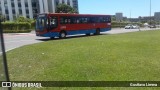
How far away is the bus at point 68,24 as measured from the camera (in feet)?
82.3

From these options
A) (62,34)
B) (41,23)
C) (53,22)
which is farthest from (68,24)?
(41,23)

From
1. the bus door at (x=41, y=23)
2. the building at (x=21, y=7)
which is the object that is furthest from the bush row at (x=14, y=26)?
the building at (x=21, y=7)

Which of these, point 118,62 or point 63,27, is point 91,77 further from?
point 63,27

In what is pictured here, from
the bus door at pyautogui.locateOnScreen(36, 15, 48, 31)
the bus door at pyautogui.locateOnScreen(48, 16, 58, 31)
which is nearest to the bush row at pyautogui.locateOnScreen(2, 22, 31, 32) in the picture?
the bus door at pyautogui.locateOnScreen(36, 15, 48, 31)

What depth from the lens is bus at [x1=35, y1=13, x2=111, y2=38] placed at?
25.1 m

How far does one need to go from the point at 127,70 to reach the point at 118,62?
4.51ft

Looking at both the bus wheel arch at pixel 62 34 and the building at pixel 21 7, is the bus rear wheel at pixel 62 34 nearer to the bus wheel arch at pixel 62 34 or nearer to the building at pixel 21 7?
the bus wheel arch at pixel 62 34

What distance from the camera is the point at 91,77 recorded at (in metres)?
6.95

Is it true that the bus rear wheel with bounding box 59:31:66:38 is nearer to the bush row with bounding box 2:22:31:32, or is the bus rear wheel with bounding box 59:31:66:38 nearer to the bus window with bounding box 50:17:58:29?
the bus window with bounding box 50:17:58:29

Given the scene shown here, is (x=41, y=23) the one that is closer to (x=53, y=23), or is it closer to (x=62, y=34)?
(x=53, y=23)

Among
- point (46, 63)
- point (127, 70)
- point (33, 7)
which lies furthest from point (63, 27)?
point (33, 7)

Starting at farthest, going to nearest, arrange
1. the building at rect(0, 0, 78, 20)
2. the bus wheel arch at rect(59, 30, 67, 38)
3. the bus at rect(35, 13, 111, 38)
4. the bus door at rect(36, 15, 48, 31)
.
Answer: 1. the building at rect(0, 0, 78, 20)
2. the bus wheel arch at rect(59, 30, 67, 38)
3. the bus at rect(35, 13, 111, 38)
4. the bus door at rect(36, 15, 48, 31)

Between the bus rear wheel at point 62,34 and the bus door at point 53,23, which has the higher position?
the bus door at point 53,23

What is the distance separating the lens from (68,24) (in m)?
27.5
